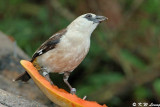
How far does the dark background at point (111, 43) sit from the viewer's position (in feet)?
16.8

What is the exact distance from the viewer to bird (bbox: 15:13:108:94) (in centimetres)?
285

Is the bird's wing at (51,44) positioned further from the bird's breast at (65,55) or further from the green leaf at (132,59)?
the green leaf at (132,59)

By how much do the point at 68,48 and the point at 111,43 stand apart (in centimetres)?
252

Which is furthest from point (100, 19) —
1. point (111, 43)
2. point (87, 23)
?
point (111, 43)

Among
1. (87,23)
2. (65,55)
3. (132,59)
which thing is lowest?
(132,59)

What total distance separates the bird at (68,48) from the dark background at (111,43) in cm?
168

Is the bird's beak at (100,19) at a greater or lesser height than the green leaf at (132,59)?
greater

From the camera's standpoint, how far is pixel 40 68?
10.00ft

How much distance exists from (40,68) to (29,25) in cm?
257

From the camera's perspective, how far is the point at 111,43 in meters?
5.29

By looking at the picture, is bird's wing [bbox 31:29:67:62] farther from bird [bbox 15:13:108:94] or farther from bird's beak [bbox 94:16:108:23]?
bird's beak [bbox 94:16:108:23]

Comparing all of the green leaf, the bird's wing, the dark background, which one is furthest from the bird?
the green leaf

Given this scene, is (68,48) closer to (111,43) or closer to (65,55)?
(65,55)

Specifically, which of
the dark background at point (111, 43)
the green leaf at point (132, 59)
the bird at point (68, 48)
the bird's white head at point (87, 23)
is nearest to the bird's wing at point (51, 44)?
the bird at point (68, 48)
